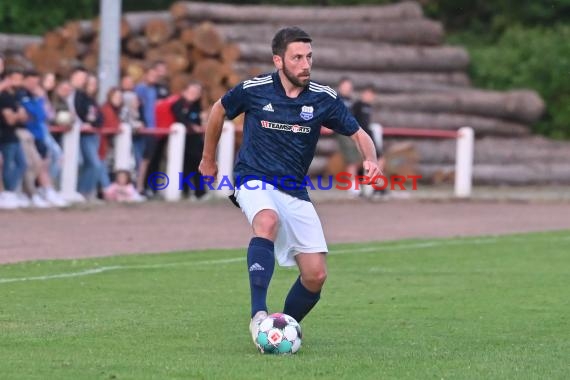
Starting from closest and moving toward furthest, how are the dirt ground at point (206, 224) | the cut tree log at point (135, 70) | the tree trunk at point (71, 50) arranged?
the dirt ground at point (206, 224) < the cut tree log at point (135, 70) < the tree trunk at point (71, 50)

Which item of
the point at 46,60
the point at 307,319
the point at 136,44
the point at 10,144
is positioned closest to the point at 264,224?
the point at 307,319

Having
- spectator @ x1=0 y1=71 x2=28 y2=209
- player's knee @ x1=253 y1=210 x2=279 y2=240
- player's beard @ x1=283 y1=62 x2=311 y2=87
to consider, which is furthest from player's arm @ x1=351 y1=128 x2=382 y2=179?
spectator @ x1=0 y1=71 x2=28 y2=209

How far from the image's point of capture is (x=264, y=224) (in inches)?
327

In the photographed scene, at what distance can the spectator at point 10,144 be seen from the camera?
18.4 meters

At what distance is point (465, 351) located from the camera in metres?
8.33

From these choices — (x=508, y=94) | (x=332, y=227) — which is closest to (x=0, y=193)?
(x=332, y=227)

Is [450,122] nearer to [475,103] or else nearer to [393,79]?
[475,103]

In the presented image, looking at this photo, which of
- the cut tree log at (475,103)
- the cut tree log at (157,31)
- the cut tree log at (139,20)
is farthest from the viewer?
the cut tree log at (475,103)

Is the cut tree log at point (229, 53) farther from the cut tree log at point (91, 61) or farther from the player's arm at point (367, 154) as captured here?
the player's arm at point (367, 154)

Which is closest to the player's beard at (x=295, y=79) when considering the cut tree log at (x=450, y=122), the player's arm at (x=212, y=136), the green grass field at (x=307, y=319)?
the player's arm at (x=212, y=136)

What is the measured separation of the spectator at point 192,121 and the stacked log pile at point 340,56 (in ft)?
11.0

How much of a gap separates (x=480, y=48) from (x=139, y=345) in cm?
2736

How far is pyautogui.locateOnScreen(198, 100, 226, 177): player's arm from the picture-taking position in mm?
8680

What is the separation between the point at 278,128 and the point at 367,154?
1.84ft
